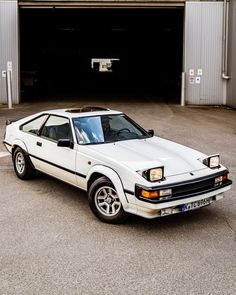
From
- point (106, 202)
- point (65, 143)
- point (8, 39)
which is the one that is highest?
point (8, 39)

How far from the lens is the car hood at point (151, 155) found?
18.9ft

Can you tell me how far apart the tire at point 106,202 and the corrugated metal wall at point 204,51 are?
595 inches

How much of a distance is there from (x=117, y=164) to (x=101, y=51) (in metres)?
46.5

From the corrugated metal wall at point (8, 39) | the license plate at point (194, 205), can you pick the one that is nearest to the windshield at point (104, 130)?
the license plate at point (194, 205)

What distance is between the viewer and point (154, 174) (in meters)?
5.48

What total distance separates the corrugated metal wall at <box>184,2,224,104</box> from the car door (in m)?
13.7

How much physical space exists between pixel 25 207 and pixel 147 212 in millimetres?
2022

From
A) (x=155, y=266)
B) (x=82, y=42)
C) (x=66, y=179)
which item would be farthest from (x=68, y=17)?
(x=155, y=266)

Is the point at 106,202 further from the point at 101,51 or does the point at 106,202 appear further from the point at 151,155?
the point at 101,51

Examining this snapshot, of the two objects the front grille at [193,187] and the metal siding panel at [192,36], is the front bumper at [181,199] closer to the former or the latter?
the front grille at [193,187]

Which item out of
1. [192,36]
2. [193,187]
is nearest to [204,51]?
[192,36]

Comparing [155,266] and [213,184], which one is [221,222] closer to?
[213,184]

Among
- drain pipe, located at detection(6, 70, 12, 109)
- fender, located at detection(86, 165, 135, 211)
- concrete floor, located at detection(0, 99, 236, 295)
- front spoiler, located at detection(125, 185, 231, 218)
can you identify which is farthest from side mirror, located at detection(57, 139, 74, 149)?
drain pipe, located at detection(6, 70, 12, 109)

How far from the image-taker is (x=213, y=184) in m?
5.93
